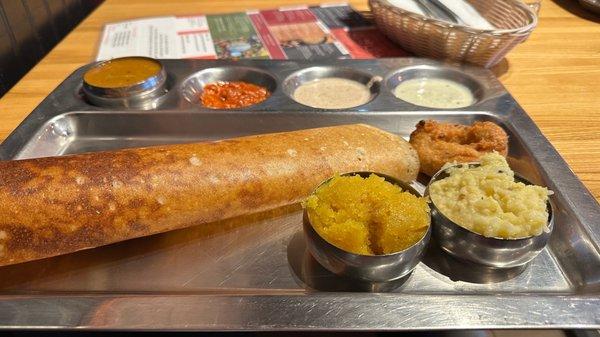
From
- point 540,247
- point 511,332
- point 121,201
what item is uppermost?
point 121,201

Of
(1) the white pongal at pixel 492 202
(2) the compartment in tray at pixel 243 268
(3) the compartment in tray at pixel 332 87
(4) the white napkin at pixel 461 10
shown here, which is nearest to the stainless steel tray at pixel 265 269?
(2) the compartment in tray at pixel 243 268

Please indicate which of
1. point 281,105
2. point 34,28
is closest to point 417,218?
point 281,105

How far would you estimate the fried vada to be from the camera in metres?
2.07

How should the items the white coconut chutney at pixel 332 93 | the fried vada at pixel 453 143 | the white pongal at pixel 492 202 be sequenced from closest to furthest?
the white pongal at pixel 492 202
the fried vada at pixel 453 143
the white coconut chutney at pixel 332 93

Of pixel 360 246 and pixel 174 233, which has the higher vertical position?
pixel 360 246

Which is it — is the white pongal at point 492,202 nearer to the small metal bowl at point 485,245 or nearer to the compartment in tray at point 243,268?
the small metal bowl at point 485,245

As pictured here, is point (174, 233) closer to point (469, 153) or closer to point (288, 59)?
point (469, 153)

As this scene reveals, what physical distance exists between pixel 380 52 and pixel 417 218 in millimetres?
1977

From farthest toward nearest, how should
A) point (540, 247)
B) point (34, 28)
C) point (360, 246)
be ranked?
point (34, 28), point (540, 247), point (360, 246)

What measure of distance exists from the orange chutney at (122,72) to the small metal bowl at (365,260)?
147 centimetres

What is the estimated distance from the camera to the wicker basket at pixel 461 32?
8.86 feet

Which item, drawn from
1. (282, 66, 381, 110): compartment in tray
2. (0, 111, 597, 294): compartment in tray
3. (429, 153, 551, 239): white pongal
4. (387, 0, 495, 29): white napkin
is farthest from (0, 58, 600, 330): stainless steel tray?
(387, 0, 495, 29): white napkin

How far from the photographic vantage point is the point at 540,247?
1596mm

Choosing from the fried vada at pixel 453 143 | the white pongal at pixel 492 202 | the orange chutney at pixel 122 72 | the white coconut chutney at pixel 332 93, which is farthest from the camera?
the white coconut chutney at pixel 332 93
